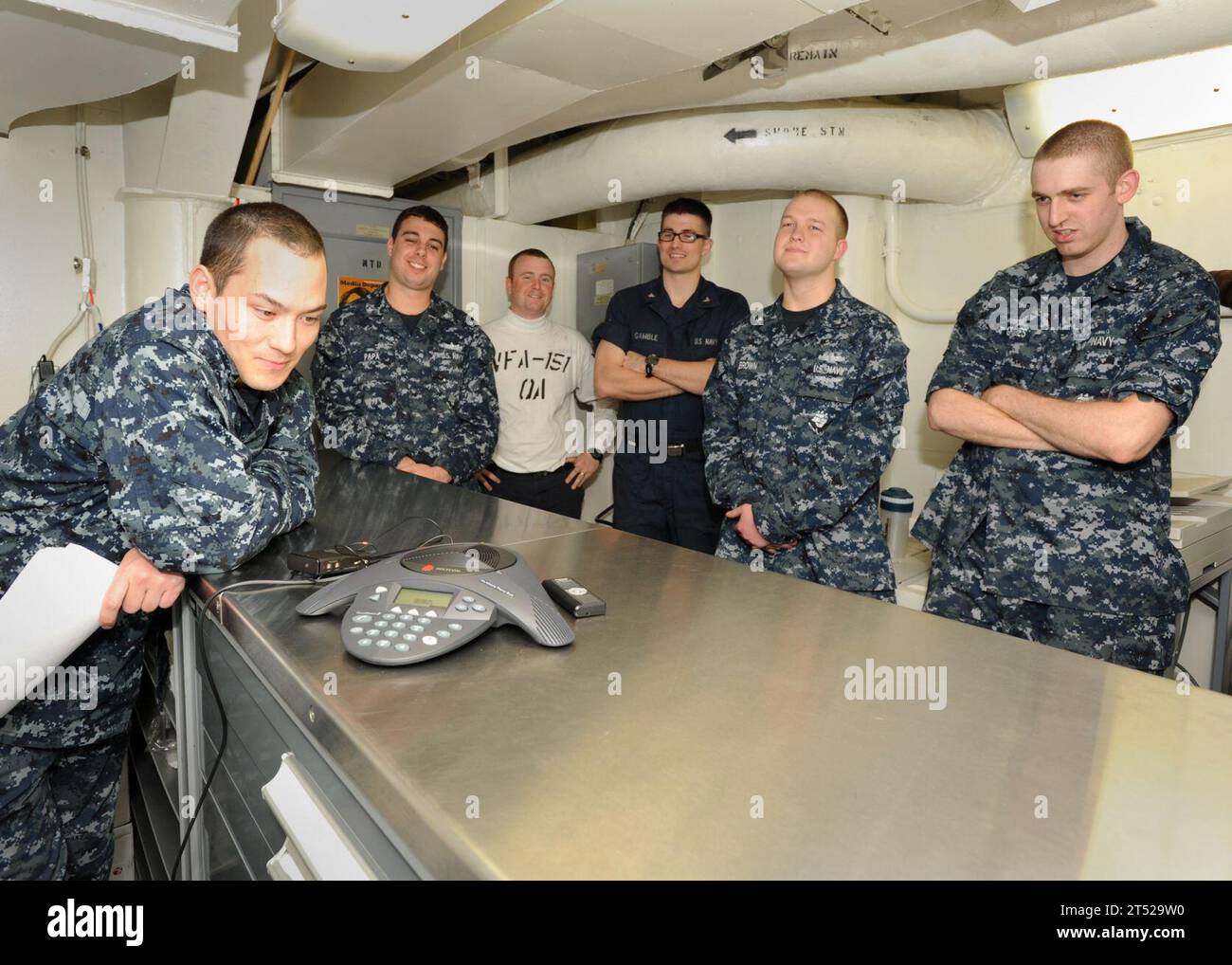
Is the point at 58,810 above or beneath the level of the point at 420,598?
beneath

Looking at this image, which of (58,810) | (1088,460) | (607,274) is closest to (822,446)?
(1088,460)

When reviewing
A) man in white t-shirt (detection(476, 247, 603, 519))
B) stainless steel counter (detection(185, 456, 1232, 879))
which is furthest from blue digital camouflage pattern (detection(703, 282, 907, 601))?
man in white t-shirt (detection(476, 247, 603, 519))

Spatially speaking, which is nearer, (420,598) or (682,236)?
(420,598)

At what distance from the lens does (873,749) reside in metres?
0.71

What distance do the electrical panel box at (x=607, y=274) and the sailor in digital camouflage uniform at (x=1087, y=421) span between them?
6.63 feet

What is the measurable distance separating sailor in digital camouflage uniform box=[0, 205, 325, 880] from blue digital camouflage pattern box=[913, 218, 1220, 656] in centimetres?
154

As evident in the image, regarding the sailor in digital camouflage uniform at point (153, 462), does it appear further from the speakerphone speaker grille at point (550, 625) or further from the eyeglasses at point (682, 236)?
the eyeglasses at point (682, 236)

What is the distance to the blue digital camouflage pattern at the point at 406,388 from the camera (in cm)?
276

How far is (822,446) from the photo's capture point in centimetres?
211

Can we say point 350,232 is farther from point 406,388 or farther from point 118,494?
point 118,494

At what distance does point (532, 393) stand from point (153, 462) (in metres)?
2.36

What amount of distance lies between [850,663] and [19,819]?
159 cm

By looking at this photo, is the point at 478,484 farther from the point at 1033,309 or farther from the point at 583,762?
the point at 583,762

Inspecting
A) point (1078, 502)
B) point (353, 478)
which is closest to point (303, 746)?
point (353, 478)
